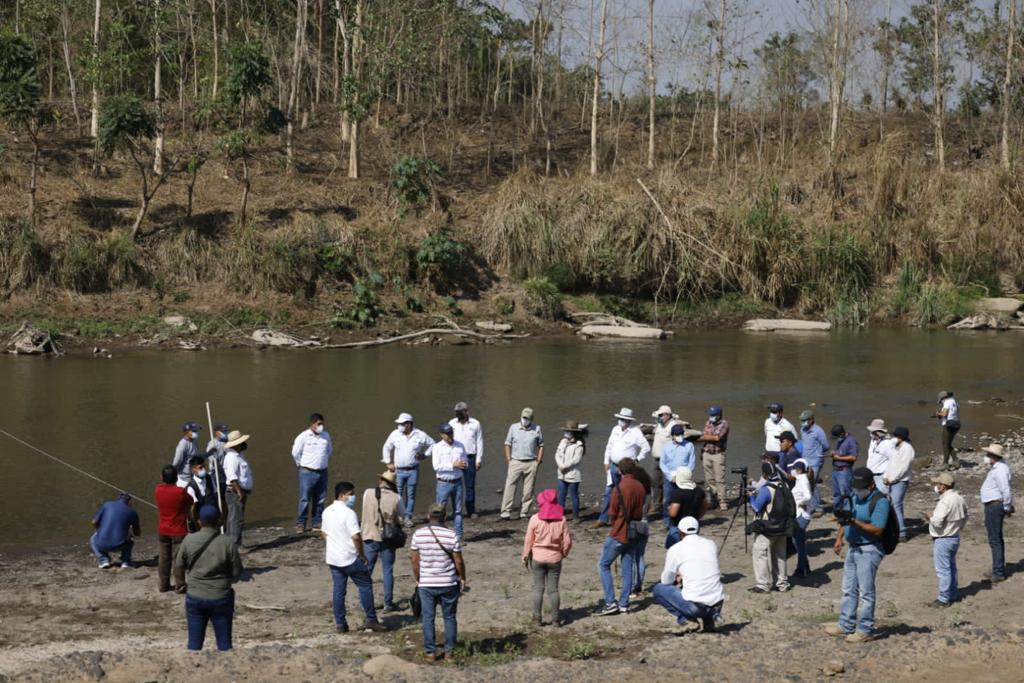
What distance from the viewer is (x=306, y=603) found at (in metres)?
12.5

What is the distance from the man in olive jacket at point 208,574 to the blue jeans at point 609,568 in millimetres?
3632

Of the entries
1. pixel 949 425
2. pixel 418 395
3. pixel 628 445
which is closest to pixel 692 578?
pixel 628 445

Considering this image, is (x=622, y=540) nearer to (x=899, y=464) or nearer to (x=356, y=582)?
(x=356, y=582)

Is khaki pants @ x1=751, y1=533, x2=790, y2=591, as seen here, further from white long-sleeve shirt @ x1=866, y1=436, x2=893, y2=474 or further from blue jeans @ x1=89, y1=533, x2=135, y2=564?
blue jeans @ x1=89, y1=533, x2=135, y2=564

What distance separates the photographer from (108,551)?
45.0ft

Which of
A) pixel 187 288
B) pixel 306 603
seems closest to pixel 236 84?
pixel 187 288

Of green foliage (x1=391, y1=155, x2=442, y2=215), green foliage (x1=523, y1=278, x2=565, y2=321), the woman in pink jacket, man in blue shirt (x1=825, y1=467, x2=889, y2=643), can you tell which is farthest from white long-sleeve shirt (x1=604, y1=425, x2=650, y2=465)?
green foliage (x1=391, y1=155, x2=442, y2=215)

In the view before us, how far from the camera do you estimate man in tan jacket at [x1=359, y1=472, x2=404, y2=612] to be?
11.9m

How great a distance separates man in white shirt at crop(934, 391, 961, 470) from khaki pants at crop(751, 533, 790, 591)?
24.3 ft

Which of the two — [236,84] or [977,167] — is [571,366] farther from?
[977,167]

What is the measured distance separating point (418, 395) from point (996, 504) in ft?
47.9

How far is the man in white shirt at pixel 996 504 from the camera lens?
1259cm

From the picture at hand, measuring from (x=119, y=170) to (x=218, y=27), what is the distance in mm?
11945

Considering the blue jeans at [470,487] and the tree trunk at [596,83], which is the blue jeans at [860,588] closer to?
the blue jeans at [470,487]
